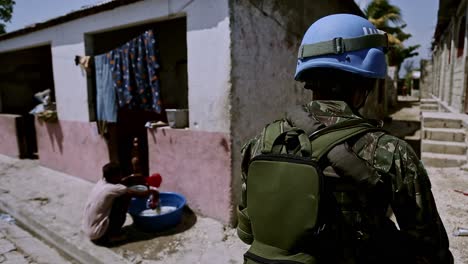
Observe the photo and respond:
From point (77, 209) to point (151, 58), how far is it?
253cm

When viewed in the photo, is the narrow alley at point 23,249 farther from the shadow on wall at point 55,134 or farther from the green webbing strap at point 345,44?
the green webbing strap at point 345,44

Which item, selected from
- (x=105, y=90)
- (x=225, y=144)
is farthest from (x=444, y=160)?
(x=105, y=90)

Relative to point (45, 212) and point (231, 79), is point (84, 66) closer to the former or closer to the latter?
point (45, 212)

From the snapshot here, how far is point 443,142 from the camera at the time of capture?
602cm

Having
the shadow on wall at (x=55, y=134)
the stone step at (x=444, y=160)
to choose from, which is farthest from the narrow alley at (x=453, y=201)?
the shadow on wall at (x=55, y=134)

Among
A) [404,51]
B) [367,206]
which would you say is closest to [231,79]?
[367,206]

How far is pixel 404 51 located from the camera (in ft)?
85.6

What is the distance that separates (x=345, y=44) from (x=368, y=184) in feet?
1.94

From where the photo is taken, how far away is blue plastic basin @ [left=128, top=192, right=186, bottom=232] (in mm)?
4047

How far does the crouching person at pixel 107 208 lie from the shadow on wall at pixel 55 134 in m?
3.54

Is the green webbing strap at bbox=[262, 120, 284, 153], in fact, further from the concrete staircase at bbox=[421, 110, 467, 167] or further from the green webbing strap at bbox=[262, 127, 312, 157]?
the concrete staircase at bbox=[421, 110, 467, 167]

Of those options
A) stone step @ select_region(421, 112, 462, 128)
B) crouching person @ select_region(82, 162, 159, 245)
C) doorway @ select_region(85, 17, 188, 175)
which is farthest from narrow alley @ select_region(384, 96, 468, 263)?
doorway @ select_region(85, 17, 188, 175)

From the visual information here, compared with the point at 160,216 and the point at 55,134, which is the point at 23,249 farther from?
the point at 55,134

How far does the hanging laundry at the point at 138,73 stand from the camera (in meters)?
4.71
